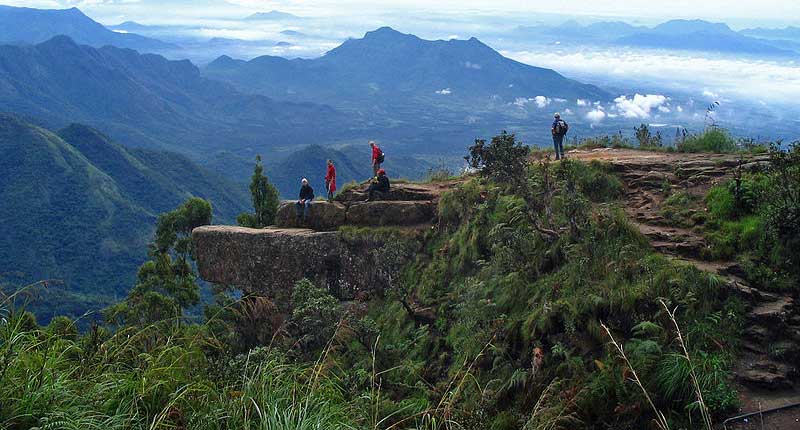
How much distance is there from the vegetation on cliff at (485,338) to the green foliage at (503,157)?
0.06 metres

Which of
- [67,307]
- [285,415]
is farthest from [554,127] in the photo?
[67,307]

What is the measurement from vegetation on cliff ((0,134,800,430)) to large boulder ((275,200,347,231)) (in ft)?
5.01

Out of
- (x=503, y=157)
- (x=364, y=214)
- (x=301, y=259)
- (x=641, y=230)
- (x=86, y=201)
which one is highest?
(x=503, y=157)

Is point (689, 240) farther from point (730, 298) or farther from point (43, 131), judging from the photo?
point (43, 131)

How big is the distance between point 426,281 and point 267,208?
9.79 metres

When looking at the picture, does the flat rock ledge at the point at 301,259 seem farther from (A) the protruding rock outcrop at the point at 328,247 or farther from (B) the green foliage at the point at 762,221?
(B) the green foliage at the point at 762,221

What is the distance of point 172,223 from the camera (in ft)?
77.7

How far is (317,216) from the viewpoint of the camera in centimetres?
1619

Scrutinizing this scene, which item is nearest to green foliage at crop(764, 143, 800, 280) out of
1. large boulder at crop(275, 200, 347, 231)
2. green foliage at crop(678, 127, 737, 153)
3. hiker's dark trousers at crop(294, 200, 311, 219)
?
green foliage at crop(678, 127, 737, 153)

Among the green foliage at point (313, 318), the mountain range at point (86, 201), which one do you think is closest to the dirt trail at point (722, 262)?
the green foliage at point (313, 318)

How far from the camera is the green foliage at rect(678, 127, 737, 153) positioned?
14031mm

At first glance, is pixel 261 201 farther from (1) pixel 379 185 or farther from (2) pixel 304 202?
(1) pixel 379 185

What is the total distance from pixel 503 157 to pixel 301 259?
6.74m

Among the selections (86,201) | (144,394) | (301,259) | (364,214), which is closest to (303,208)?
(301,259)
